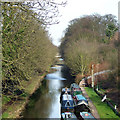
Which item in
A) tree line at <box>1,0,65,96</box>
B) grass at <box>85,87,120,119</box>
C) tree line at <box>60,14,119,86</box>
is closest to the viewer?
tree line at <box>1,0,65,96</box>

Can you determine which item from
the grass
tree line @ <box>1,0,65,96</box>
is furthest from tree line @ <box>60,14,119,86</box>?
tree line @ <box>1,0,65,96</box>

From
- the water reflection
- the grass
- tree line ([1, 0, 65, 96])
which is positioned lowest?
the water reflection

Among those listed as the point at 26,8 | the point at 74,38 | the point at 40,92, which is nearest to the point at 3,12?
the point at 26,8

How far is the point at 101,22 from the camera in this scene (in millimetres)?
46531

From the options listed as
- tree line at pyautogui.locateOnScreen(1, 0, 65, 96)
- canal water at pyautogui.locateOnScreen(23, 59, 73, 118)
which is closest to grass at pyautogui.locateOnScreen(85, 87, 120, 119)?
canal water at pyautogui.locateOnScreen(23, 59, 73, 118)

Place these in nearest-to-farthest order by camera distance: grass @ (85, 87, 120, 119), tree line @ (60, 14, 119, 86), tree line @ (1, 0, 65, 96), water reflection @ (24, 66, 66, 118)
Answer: tree line @ (1, 0, 65, 96)
grass @ (85, 87, 120, 119)
water reflection @ (24, 66, 66, 118)
tree line @ (60, 14, 119, 86)

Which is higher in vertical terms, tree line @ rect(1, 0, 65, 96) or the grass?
tree line @ rect(1, 0, 65, 96)

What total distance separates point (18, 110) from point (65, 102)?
451 cm

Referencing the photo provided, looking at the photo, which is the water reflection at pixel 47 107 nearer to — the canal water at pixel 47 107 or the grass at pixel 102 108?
the canal water at pixel 47 107

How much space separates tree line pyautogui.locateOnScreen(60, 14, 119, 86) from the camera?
29.8 metres

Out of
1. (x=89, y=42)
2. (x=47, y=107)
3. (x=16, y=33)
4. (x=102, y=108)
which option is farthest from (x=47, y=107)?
(x=89, y=42)

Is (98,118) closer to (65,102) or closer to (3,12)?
(65,102)

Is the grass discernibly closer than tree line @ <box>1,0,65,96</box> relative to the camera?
No

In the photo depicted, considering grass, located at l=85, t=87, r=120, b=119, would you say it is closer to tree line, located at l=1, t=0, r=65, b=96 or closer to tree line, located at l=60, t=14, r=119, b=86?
tree line, located at l=60, t=14, r=119, b=86
